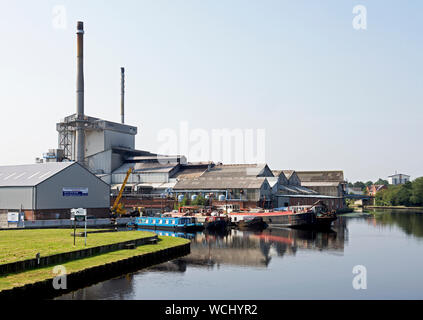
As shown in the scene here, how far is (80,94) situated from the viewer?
95312mm

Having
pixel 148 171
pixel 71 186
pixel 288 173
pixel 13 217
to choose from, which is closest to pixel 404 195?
pixel 288 173

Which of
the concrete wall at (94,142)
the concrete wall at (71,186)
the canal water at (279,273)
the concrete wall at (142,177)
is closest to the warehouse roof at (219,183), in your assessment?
the concrete wall at (142,177)

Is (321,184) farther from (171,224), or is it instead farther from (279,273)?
(279,273)

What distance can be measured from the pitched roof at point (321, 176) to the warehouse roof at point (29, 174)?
8810 centimetres

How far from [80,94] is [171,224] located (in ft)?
145

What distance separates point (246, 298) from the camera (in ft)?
85.8

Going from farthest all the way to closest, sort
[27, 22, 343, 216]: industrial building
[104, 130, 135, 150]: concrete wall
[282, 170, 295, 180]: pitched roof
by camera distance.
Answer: [282, 170, 295, 180]: pitched roof → [104, 130, 135, 150]: concrete wall → [27, 22, 343, 216]: industrial building

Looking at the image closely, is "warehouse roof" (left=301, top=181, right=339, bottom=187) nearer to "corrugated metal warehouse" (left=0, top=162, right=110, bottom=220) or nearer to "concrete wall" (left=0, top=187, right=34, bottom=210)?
"corrugated metal warehouse" (left=0, top=162, right=110, bottom=220)

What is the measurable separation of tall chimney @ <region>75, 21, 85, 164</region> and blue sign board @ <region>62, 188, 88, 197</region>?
34.4 m

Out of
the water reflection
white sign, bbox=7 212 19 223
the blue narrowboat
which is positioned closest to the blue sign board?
white sign, bbox=7 212 19 223

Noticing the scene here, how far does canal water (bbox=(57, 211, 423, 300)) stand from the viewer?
2703 cm

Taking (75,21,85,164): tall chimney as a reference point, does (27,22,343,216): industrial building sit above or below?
below

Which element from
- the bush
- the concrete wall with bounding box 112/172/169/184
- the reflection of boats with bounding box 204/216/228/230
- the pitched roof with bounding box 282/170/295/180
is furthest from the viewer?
the bush
